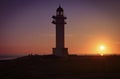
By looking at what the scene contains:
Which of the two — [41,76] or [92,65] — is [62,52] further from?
[41,76]

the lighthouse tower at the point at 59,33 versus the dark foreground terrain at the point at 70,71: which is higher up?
the lighthouse tower at the point at 59,33

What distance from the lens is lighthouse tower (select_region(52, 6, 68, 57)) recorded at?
41906 mm

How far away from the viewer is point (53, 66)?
2867 centimetres

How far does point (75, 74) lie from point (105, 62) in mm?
6277

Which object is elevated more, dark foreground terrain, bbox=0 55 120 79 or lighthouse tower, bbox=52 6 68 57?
lighthouse tower, bbox=52 6 68 57

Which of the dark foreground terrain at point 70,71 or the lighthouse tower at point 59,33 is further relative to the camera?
the lighthouse tower at point 59,33

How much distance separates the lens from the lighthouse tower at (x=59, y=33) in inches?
1650

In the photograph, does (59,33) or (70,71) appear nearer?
(70,71)

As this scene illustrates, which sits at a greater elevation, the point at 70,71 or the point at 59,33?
the point at 59,33

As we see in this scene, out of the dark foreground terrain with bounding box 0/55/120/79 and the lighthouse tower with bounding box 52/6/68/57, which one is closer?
the dark foreground terrain with bounding box 0/55/120/79

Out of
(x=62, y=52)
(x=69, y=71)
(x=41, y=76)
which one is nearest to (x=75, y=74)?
(x=69, y=71)

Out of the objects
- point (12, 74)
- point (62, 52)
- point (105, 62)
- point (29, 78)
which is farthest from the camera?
point (62, 52)

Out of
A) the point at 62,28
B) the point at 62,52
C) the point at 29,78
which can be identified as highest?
the point at 62,28

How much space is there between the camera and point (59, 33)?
1676 inches
